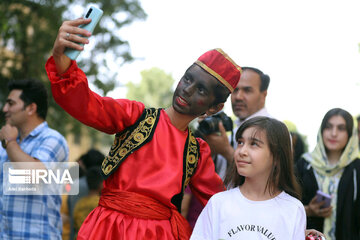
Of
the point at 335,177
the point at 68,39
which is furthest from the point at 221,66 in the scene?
the point at 335,177

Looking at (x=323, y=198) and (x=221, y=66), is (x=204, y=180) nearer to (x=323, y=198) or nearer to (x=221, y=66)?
(x=221, y=66)

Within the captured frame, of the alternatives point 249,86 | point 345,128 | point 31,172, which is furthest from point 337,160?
point 31,172

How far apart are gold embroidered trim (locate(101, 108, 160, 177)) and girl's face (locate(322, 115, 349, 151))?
7.14ft

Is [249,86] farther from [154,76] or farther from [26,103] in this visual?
[154,76]

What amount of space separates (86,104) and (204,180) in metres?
0.93

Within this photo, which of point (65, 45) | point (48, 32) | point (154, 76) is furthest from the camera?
point (154, 76)

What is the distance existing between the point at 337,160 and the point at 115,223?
2.51m

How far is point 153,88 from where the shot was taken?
108 ft

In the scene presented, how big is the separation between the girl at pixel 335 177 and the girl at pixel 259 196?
1.35 m

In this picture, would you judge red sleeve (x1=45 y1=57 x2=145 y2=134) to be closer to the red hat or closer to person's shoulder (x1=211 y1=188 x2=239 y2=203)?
the red hat

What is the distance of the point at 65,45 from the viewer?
74.9 inches

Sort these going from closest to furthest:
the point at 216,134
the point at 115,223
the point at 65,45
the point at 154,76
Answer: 1. the point at 65,45
2. the point at 115,223
3. the point at 216,134
4. the point at 154,76

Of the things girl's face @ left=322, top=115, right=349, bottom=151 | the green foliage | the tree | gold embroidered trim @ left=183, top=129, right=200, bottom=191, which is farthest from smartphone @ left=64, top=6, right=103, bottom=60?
the green foliage

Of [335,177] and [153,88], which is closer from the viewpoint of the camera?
[335,177]
